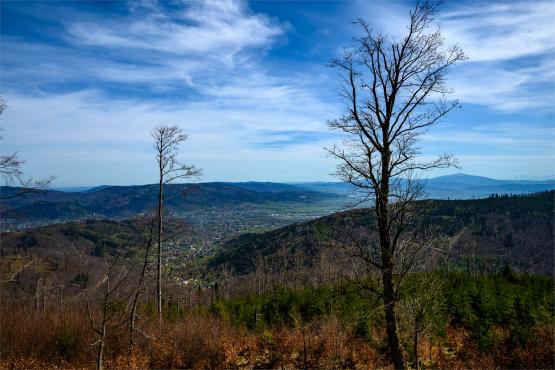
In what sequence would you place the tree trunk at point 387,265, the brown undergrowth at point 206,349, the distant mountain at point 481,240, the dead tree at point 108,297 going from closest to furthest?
the dead tree at point 108,297 < the tree trunk at point 387,265 < the brown undergrowth at point 206,349 < the distant mountain at point 481,240

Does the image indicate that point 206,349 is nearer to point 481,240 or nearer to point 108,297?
point 108,297

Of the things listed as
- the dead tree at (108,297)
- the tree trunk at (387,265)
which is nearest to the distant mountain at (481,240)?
the dead tree at (108,297)

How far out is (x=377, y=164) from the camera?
10961mm

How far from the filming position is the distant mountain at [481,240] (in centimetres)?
13600

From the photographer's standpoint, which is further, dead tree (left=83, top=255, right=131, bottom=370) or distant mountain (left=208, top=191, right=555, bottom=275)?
distant mountain (left=208, top=191, right=555, bottom=275)

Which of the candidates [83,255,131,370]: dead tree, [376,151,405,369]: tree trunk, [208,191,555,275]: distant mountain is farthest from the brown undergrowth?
[208,191,555,275]: distant mountain

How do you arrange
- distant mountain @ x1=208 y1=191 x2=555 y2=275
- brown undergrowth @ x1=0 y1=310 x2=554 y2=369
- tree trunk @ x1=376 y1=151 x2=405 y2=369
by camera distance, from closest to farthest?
tree trunk @ x1=376 y1=151 x2=405 y2=369 < brown undergrowth @ x1=0 y1=310 x2=554 y2=369 < distant mountain @ x1=208 y1=191 x2=555 y2=275

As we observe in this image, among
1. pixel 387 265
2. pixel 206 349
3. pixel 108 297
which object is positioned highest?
pixel 387 265

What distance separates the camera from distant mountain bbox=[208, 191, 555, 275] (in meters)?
136

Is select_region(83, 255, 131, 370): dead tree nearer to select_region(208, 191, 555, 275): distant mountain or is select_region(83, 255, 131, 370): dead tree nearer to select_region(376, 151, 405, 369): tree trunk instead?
select_region(376, 151, 405, 369): tree trunk

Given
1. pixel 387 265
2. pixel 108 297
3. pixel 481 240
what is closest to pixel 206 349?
pixel 108 297

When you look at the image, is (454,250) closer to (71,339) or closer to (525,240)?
(525,240)

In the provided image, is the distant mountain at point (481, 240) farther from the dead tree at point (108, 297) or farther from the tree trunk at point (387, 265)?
the tree trunk at point (387, 265)

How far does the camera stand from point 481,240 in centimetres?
15550
